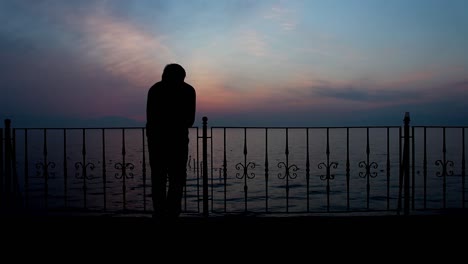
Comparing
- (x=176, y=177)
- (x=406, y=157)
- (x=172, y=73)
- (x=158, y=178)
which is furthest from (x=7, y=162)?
(x=406, y=157)

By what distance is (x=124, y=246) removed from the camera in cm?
382

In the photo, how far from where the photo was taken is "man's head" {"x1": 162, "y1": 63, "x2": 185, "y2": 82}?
423 cm

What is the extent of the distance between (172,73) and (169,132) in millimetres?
598

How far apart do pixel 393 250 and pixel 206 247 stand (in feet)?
5.41

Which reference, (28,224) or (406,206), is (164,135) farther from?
(406,206)

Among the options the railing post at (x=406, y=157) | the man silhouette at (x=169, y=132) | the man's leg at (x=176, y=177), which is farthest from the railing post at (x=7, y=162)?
the railing post at (x=406, y=157)

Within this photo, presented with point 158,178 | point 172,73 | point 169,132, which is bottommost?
point 158,178

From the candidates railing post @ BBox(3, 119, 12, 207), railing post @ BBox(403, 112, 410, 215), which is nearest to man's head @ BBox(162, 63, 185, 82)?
railing post @ BBox(3, 119, 12, 207)

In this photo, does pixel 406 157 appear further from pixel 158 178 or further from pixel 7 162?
pixel 7 162

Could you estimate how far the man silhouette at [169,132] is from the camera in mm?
4203

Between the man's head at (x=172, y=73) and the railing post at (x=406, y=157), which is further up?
the man's head at (x=172, y=73)

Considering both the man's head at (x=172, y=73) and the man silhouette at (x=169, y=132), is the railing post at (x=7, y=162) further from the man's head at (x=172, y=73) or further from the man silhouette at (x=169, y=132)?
the man's head at (x=172, y=73)

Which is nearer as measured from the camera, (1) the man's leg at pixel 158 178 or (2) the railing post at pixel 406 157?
(1) the man's leg at pixel 158 178

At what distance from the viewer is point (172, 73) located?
423 cm
